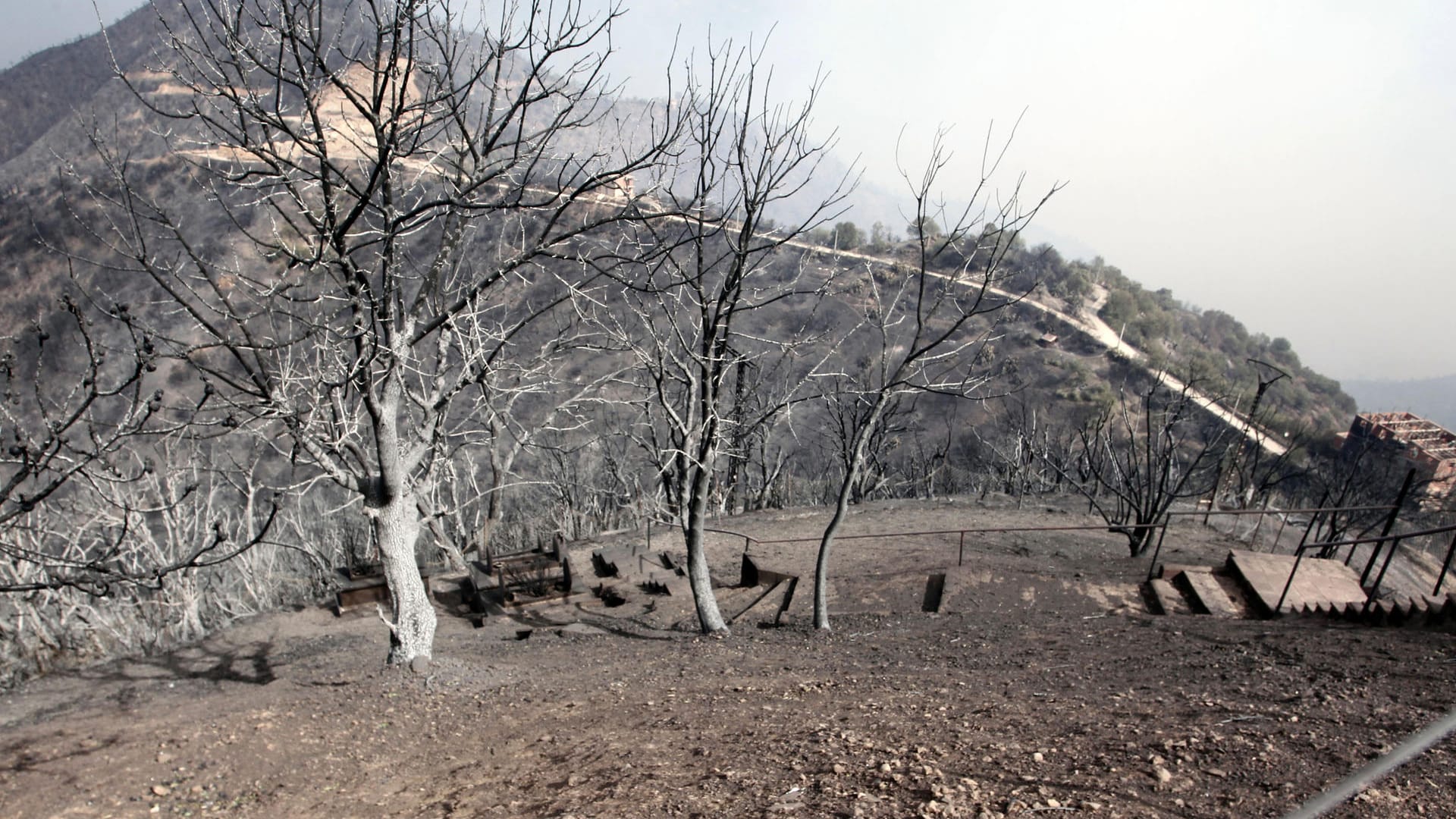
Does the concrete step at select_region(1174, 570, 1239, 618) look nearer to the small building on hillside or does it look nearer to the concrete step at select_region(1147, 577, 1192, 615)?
the concrete step at select_region(1147, 577, 1192, 615)

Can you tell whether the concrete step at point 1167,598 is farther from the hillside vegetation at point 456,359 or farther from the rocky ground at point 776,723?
the hillside vegetation at point 456,359

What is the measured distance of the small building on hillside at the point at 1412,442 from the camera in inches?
878

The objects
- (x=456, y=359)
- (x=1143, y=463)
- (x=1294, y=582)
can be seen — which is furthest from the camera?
(x=1143, y=463)

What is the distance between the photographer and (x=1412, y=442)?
25406mm

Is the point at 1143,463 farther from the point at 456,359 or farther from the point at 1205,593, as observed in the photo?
the point at 456,359

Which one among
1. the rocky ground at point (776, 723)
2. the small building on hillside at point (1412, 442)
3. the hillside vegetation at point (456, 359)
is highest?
the hillside vegetation at point (456, 359)

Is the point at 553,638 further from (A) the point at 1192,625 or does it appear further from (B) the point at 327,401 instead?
(A) the point at 1192,625

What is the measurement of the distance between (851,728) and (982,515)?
1110 cm

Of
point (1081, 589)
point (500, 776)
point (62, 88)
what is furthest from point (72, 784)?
point (62, 88)

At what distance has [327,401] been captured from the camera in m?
6.14

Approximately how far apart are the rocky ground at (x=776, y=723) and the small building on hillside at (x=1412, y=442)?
18545 millimetres

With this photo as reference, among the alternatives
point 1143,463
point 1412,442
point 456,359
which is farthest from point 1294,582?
point 1412,442

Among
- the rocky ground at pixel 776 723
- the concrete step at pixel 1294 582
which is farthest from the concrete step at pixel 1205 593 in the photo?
the rocky ground at pixel 776 723

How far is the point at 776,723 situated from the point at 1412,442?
30205 millimetres
